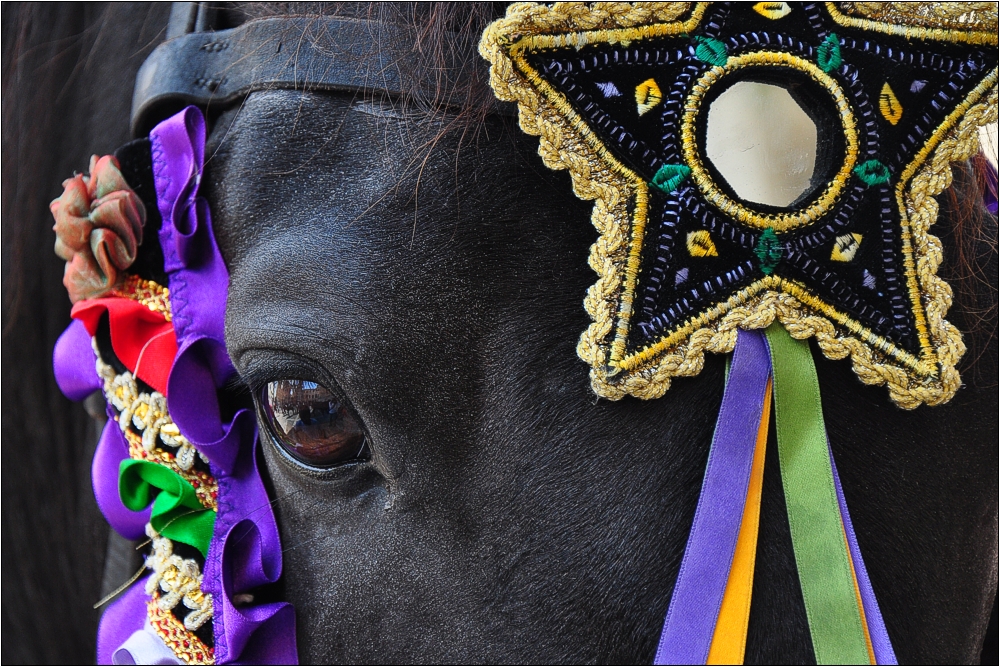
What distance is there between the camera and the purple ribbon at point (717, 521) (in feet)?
2.78

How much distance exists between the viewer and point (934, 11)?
92 centimetres

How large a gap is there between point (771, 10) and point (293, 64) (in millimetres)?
463

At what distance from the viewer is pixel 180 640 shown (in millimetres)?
1103

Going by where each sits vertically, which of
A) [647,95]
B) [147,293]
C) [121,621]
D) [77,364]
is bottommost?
[121,621]

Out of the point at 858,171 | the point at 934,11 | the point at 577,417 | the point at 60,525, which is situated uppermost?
the point at 934,11

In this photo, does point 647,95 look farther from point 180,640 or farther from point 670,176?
point 180,640

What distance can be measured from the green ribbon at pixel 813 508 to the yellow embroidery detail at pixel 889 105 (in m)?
0.22

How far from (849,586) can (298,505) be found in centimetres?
54

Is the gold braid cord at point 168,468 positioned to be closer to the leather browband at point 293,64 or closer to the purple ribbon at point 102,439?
the purple ribbon at point 102,439

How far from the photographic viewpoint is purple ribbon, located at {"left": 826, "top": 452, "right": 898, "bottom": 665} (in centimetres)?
87

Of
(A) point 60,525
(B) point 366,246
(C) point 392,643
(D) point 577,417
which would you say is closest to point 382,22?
(B) point 366,246

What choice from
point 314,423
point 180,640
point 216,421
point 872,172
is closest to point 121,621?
point 180,640

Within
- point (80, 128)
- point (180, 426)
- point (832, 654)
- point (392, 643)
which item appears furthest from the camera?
point (80, 128)

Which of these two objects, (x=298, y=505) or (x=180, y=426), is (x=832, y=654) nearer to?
(x=298, y=505)
